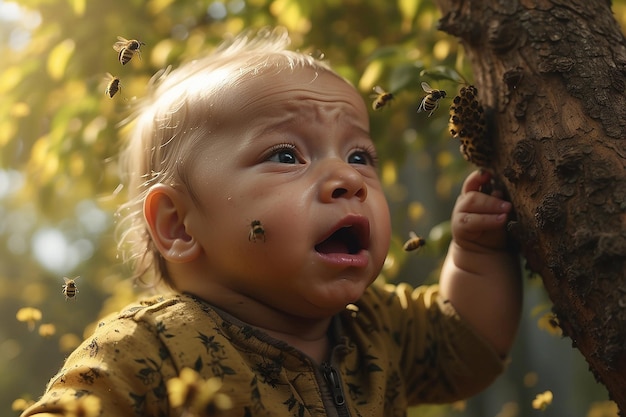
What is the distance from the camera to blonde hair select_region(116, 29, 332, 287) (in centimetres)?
174

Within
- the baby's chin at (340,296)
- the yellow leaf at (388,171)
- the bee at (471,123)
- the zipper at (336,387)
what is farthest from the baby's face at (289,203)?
the yellow leaf at (388,171)

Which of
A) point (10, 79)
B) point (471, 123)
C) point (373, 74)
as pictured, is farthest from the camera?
point (10, 79)

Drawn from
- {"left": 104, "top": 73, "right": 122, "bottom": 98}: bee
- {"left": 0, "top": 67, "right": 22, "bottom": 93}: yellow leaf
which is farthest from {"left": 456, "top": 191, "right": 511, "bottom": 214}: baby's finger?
{"left": 0, "top": 67, "right": 22, "bottom": 93}: yellow leaf

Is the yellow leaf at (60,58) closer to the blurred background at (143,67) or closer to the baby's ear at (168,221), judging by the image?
the blurred background at (143,67)

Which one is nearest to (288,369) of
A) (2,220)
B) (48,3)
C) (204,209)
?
(204,209)

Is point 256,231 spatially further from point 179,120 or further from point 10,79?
point 10,79

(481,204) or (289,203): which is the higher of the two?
(289,203)

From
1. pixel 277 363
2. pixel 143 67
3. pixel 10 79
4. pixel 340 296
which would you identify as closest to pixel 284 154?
pixel 340 296

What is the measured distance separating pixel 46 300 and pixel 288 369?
196 inches

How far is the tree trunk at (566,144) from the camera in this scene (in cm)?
140

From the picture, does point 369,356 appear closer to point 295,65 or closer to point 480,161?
point 480,161

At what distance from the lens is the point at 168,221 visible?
177 cm

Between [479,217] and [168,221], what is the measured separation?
0.74m

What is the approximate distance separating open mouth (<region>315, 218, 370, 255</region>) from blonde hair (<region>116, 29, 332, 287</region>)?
0.33m
